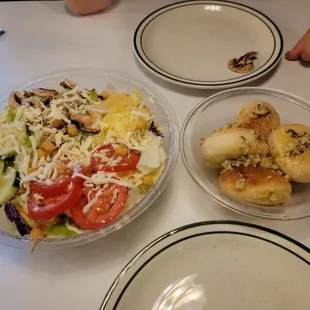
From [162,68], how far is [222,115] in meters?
0.31

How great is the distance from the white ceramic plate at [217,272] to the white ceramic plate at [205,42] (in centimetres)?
50

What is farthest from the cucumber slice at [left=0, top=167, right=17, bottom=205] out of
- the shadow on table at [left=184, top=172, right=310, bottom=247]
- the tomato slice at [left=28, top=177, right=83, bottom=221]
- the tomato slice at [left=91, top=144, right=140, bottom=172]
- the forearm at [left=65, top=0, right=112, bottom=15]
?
the forearm at [left=65, top=0, right=112, bottom=15]

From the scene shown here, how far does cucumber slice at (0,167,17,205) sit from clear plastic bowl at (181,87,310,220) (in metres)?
0.38

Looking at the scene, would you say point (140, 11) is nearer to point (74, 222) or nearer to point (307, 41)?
point (307, 41)

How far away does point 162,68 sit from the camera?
1.29m

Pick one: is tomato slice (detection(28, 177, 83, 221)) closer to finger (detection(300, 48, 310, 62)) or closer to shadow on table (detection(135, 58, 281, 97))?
shadow on table (detection(135, 58, 281, 97))

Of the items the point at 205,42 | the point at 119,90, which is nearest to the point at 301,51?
the point at 205,42

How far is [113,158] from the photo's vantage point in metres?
0.91

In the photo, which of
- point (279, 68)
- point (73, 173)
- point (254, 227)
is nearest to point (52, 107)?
point (73, 173)

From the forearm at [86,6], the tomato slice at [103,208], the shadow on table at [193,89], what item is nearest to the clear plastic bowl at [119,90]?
the tomato slice at [103,208]

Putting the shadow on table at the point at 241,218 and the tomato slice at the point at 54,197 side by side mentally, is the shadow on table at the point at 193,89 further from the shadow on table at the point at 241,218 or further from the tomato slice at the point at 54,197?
the tomato slice at the point at 54,197

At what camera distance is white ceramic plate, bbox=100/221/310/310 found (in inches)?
30.1

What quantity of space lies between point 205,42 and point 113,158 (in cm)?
67

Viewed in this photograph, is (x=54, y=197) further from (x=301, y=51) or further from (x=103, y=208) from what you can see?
(x=301, y=51)
